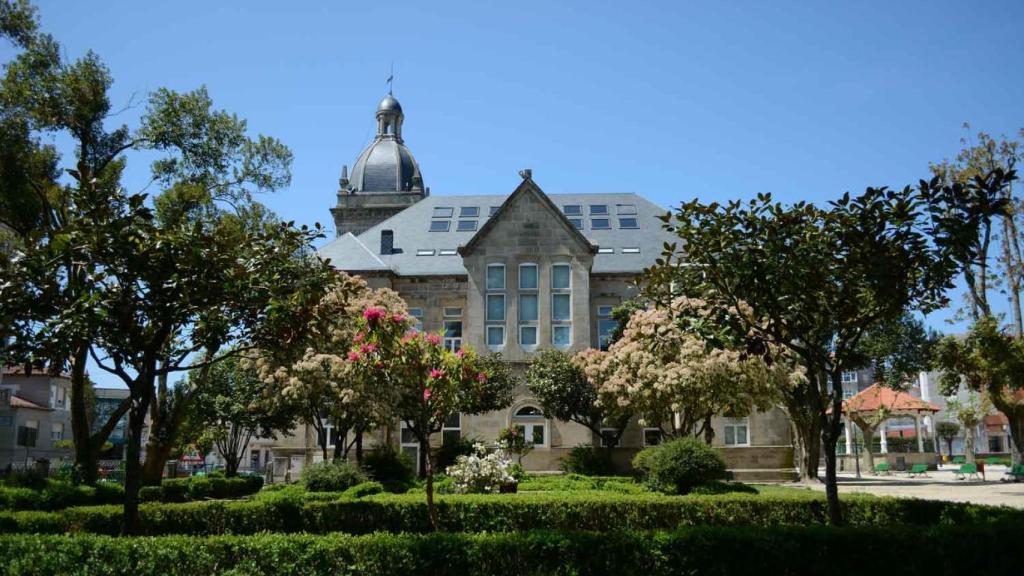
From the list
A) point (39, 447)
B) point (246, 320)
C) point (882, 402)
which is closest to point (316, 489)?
point (246, 320)

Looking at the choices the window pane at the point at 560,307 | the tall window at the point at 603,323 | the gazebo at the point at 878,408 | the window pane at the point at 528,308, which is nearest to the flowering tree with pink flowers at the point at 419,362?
the window pane at the point at 528,308

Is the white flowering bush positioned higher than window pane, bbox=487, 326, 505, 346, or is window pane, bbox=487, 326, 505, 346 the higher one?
window pane, bbox=487, 326, 505, 346

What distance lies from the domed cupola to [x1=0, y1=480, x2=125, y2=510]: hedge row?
152 ft

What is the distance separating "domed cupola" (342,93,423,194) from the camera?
2591 inches

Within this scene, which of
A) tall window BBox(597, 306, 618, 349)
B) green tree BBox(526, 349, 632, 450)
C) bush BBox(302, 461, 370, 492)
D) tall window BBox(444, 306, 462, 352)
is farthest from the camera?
tall window BBox(444, 306, 462, 352)

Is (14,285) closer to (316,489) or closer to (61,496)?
(61,496)

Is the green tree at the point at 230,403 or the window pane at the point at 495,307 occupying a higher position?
the window pane at the point at 495,307

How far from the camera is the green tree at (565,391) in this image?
32812mm

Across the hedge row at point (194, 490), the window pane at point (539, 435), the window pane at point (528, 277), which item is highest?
the window pane at point (528, 277)

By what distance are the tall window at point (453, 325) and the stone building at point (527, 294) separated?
→ 0.05 m

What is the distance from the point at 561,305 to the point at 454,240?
8194 mm

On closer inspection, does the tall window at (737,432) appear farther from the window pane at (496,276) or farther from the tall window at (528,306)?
the window pane at (496,276)

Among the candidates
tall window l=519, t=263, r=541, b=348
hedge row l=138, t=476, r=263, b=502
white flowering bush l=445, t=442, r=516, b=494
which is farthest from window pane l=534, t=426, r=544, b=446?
white flowering bush l=445, t=442, r=516, b=494

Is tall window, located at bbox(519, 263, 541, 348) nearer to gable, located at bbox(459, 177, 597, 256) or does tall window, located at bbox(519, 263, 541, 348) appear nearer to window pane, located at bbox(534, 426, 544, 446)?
gable, located at bbox(459, 177, 597, 256)
